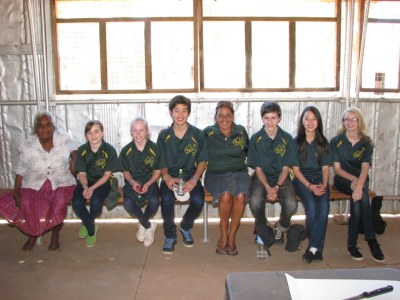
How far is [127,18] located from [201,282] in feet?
10.1

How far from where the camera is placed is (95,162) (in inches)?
157

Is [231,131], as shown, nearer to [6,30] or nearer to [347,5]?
[347,5]

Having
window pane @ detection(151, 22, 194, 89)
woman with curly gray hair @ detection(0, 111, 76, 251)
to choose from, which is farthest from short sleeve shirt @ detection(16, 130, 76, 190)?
window pane @ detection(151, 22, 194, 89)

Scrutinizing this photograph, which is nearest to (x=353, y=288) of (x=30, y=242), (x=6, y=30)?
(x=30, y=242)

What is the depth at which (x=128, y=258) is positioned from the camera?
3705 millimetres

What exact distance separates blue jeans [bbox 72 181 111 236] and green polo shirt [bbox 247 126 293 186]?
1527mm

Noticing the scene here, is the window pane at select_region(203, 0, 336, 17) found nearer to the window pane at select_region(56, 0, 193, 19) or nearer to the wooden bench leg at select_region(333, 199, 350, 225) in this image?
the window pane at select_region(56, 0, 193, 19)

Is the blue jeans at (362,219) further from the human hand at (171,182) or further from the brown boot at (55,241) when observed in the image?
the brown boot at (55,241)

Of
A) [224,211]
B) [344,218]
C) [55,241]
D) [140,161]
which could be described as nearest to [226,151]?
[224,211]

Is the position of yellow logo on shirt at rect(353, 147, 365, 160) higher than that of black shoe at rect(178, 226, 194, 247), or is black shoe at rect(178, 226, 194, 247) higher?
yellow logo on shirt at rect(353, 147, 365, 160)

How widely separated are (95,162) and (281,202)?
192 cm

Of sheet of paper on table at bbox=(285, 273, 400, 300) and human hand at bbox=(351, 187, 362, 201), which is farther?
human hand at bbox=(351, 187, 362, 201)

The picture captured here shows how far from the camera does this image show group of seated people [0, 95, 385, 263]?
379 cm

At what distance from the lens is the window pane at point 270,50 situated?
4613 mm
